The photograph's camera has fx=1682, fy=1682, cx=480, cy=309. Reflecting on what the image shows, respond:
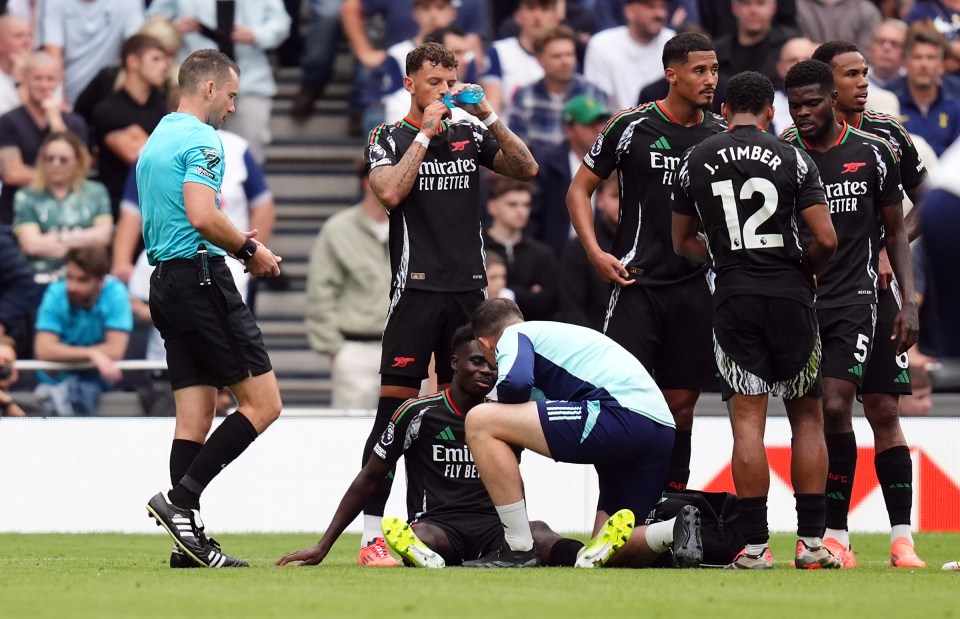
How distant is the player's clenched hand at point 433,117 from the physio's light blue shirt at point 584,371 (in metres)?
1.25

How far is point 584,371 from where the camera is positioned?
817 cm

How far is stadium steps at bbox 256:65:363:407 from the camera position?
558 inches

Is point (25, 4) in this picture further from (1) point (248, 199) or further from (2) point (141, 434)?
(2) point (141, 434)

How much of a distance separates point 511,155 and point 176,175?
1897 millimetres

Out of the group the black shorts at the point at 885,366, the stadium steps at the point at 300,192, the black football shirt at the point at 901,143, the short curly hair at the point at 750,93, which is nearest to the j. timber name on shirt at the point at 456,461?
the black shorts at the point at 885,366

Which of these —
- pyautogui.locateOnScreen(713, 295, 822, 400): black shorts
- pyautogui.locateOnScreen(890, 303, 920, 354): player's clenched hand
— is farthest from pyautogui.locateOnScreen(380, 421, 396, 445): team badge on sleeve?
pyautogui.locateOnScreen(890, 303, 920, 354): player's clenched hand

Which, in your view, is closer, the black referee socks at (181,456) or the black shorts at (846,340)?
the black referee socks at (181,456)

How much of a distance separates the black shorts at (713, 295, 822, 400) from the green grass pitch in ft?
2.93

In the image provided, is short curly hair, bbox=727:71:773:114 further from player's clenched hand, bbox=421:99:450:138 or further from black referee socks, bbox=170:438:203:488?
black referee socks, bbox=170:438:203:488

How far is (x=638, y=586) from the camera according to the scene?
22.7 feet

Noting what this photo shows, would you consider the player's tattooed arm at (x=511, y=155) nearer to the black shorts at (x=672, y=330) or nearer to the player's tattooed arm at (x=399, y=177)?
the player's tattooed arm at (x=399, y=177)

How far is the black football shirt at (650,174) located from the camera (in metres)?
8.96

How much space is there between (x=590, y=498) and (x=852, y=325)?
342cm

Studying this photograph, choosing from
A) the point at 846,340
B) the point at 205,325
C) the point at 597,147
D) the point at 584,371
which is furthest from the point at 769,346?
the point at 205,325
